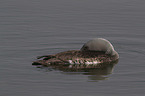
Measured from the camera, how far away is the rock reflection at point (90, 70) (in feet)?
46.3

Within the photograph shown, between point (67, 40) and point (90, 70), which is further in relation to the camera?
point (67, 40)

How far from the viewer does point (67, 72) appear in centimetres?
1430

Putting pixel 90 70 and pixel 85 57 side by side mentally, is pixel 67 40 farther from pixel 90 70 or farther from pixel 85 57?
pixel 90 70

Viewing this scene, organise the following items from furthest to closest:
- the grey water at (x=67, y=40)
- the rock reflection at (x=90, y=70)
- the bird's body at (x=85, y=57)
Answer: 1. the bird's body at (x=85, y=57)
2. the rock reflection at (x=90, y=70)
3. the grey water at (x=67, y=40)

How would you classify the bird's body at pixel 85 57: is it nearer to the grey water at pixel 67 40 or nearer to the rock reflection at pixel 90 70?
the rock reflection at pixel 90 70

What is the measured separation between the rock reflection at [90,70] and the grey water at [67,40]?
0.22 feet

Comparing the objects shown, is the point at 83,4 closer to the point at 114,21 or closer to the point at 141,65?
the point at 114,21

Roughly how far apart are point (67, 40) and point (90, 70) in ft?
11.7

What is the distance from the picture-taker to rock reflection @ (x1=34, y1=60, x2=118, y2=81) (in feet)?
46.3

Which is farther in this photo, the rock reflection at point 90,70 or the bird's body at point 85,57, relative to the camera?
the bird's body at point 85,57

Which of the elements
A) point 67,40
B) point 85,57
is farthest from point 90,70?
point 67,40

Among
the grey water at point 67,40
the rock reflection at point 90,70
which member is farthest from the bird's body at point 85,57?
the grey water at point 67,40

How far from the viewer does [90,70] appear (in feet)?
48.1

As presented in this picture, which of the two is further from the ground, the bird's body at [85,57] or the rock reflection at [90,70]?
the bird's body at [85,57]
